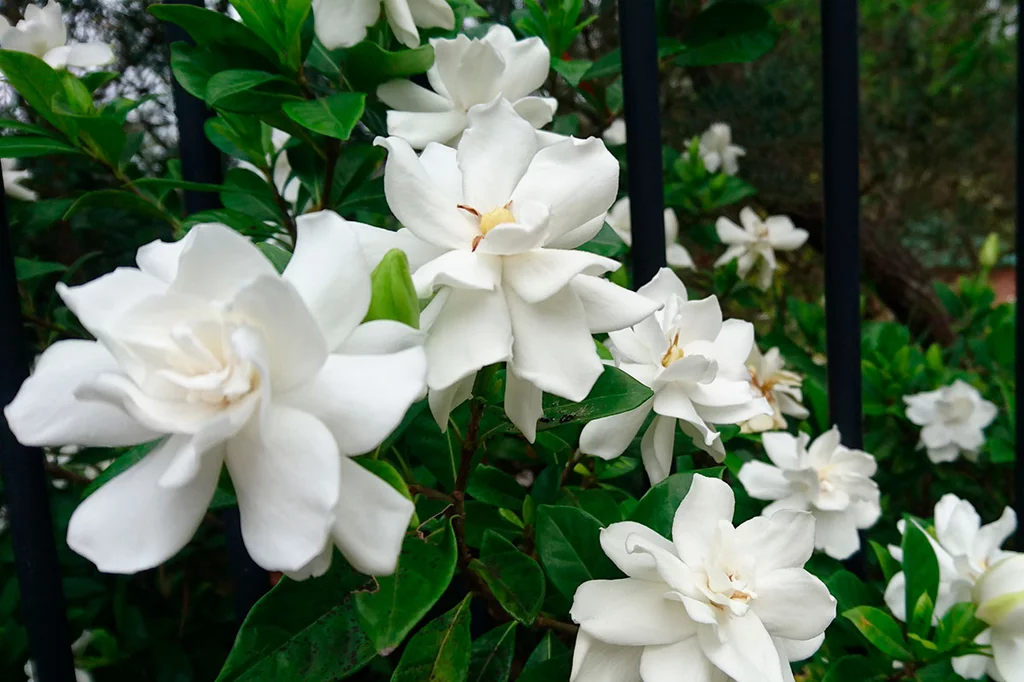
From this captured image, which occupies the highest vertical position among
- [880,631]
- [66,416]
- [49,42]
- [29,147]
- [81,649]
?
[49,42]

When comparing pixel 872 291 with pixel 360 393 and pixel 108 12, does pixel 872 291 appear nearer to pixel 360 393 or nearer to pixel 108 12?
pixel 108 12

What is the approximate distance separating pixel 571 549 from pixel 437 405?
21cm

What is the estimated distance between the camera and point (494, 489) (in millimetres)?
752

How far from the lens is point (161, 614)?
1.37 m

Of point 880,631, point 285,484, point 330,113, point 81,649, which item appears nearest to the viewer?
point 285,484

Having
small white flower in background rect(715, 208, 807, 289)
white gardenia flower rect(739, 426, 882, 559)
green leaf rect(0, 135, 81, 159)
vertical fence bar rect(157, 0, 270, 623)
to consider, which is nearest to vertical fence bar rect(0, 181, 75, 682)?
green leaf rect(0, 135, 81, 159)

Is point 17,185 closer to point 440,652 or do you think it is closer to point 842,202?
point 440,652

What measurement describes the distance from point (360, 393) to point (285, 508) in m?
0.07

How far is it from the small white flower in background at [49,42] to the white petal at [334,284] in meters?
0.69

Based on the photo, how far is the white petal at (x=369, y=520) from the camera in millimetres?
399

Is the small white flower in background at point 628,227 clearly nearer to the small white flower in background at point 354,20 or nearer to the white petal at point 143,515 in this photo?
the small white flower in background at point 354,20

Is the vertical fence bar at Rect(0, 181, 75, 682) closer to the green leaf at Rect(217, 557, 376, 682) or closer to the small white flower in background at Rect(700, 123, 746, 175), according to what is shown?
the green leaf at Rect(217, 557, 376, 682)

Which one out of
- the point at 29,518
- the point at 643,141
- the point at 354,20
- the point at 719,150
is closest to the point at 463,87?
the point at 354,20

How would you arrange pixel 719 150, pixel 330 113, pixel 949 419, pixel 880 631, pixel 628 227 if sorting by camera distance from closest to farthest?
pixel 330 113, pixel 880 631, pixel 628 227, pixel 949 419, pixel 719 150
